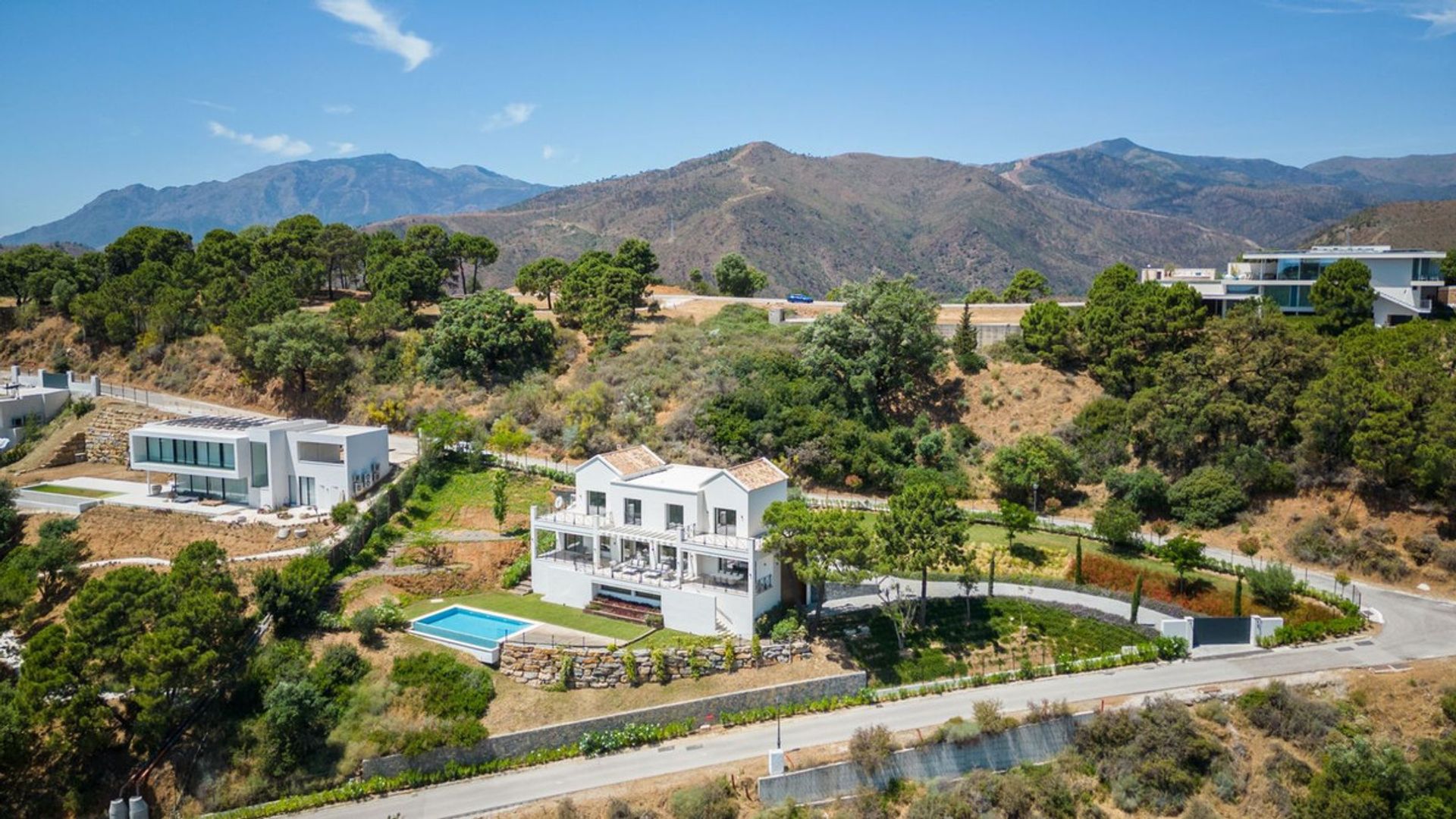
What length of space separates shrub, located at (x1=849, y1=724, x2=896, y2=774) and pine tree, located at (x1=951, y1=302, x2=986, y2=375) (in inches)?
1036

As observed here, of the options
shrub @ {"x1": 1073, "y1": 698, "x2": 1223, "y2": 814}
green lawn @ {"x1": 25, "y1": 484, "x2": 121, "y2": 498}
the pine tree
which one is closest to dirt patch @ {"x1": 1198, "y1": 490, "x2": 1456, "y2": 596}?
shrub @ {"x1": 1073, "y1": 698, "x2": 1223, "y2": 814}

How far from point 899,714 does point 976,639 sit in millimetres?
4332

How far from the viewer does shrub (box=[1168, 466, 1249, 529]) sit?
32438 millimetres

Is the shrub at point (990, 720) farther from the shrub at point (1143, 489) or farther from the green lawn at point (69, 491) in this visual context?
the green lawn at point (69, 491)

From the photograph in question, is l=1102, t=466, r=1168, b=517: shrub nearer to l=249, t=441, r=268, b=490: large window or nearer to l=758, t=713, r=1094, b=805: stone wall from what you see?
l=758, t=713, r=1094, b=805: stone wall

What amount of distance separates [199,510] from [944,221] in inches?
4635

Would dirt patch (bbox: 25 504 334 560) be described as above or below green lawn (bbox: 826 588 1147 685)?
above

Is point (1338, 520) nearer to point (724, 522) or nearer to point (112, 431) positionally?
point (724, 522)

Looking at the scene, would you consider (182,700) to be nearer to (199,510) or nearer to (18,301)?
(199,510)

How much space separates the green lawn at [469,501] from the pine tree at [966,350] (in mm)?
21193

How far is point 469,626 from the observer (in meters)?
25.9

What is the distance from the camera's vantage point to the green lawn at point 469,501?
3145 centimetres

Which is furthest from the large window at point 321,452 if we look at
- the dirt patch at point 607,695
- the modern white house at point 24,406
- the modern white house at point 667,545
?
the modern white house at point 24,406

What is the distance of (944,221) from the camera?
13375 centimetres
